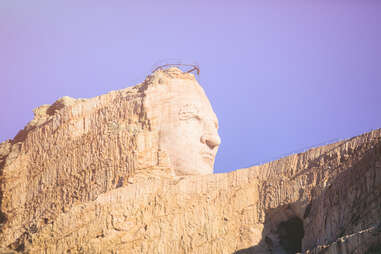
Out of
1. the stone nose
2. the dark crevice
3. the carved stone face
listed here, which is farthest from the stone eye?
the dark crevice

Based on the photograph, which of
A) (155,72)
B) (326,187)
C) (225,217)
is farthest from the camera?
(155,72)

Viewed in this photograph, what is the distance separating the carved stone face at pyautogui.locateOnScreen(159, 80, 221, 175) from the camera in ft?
77.8

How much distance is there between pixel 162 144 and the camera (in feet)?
78.4

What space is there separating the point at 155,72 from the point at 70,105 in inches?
172

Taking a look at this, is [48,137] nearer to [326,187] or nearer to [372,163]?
[326,187]

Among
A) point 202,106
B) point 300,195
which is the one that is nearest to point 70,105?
point 202,106

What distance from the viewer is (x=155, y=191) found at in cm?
2255

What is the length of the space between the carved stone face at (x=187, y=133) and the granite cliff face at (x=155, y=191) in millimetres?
93

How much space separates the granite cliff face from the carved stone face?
0.09 meters

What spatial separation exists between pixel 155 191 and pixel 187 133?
2.68 meters

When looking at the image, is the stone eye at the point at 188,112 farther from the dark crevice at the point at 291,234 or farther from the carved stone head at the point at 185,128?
the dark crevice at the point at 291,234

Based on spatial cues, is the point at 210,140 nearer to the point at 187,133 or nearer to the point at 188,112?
the point at 187,133

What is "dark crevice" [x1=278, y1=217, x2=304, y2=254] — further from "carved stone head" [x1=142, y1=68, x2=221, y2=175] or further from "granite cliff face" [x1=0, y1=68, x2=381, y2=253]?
"carved stone head" [x1=142, y1=68, x2=221, y2=175]

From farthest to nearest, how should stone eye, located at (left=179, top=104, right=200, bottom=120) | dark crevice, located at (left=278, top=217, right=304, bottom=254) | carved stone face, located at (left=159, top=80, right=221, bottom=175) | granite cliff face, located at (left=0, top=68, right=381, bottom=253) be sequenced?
stone eye, located at (left=179, top=104, right=200, bottom=120) → carved stone face, located at (left=159, top=80, right=221, bottom=175) → dark crevice, located at (left=278, top=217, right=304, bottom=254) → granite cliff face, located at (left=0, top=68, right=381, bottom=253)
